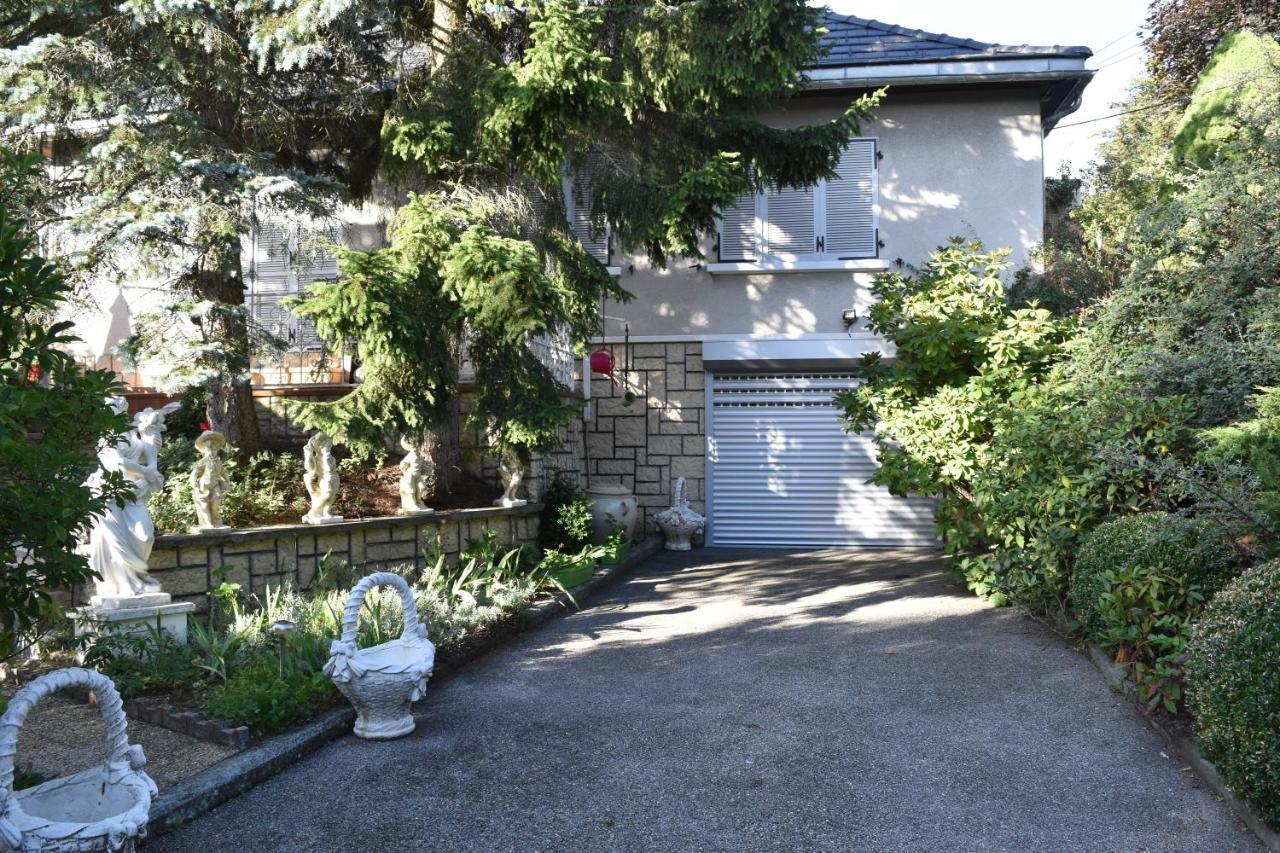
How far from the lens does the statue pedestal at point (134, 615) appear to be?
5781mm

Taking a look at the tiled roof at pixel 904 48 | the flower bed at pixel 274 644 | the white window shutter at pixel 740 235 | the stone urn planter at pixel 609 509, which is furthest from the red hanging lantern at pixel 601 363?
the flower bed at pixel 274 644

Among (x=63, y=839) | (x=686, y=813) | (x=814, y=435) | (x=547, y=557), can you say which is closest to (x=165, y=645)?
(x=63, y=839)

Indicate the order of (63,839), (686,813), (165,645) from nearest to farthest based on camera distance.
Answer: (63,839) < (686,813) < (165,645)

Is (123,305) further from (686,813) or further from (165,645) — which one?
(686,813)

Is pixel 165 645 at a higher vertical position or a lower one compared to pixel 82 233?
lower

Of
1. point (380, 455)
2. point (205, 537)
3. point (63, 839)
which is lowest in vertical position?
point (63, 839)

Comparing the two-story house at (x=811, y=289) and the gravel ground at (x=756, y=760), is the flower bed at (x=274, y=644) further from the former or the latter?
the two-story house at (x=811, y=289)

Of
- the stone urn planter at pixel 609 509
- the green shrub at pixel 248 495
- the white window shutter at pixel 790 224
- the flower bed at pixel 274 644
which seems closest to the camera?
the flower bed at pixel 274 644

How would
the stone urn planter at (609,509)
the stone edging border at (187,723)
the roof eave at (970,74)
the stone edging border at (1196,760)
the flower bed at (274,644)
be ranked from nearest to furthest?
1. the stone edging border at (1196,760)
2. the stone edging border at (187,723)
3. the flower bed at (274,644)
4. the stone urn planter at (609,509)
5. the roof eave at (970,74)

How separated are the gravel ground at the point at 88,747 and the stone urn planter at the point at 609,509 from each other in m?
6.28

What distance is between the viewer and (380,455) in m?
7.89

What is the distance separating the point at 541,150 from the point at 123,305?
6443mm

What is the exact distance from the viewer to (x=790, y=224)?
12734 millimetres

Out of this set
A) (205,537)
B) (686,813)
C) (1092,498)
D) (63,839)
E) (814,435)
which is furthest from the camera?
(814,435)
